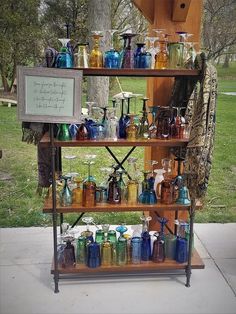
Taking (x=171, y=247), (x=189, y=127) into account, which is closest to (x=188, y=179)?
(x=189, y=127)

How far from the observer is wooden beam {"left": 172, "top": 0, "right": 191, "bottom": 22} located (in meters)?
2.29

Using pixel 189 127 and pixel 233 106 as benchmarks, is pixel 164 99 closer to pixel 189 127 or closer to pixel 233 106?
pixel 189 127

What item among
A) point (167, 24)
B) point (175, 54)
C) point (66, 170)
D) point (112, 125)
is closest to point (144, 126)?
point (112, 125)

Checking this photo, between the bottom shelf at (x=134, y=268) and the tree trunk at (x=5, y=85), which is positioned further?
the tree trunk at (x=5, y=85)

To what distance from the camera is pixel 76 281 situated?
95.0 inches

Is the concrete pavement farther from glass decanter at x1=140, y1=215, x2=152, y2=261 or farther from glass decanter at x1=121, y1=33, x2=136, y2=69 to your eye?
glass decanter at x1=121, y1=33, x2=136, y2=69

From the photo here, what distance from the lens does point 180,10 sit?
7.67ft

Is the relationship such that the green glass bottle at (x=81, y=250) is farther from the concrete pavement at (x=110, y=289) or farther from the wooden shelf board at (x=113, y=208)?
the wooden shelf board at (x=113, y=208)

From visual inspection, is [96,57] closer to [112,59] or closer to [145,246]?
[112,59]

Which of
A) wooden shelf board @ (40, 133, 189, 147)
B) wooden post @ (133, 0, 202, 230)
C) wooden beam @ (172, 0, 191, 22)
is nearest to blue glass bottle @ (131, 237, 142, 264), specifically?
wooden shelf board @ (40, 133, 189, 147)

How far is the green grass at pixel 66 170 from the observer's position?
333 centimetres

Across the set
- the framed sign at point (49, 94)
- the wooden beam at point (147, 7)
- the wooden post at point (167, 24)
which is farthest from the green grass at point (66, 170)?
the framed sign at point (49, 94)

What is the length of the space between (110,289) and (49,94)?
1.20m

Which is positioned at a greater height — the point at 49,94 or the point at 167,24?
the point at 167,24
